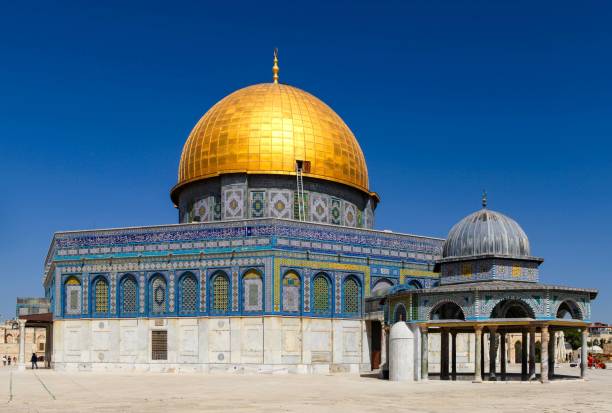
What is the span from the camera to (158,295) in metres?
35.5

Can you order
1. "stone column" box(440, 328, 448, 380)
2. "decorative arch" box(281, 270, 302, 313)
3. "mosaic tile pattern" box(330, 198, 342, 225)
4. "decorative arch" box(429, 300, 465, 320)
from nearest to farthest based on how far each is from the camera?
"stone column" box(440, 328, 448, 380) → "decorative arch" box(429, 300, 465, 320) → "decorative arch" box(281, 270, 302, 313) → "mosaic tile pattern" box(330, 198, 342, 225)

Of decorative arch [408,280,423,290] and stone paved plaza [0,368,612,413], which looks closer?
stone paved plaza [0,368,612,413]

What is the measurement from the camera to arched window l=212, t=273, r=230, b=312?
34375 mm

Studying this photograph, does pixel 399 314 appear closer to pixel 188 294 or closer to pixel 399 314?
pixel 399 314

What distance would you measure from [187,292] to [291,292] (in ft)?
14.3

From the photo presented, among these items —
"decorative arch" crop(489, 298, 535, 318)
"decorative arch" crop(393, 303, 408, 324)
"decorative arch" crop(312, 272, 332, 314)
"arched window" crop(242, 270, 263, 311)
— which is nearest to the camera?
"decorative arch" crop(489, 298, 535, 318)

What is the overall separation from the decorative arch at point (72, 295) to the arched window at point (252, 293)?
7.54 metres

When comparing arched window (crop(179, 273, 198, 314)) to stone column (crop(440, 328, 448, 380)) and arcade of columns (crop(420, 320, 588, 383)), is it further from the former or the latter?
stone column (crop(440, 328, 448, 380))

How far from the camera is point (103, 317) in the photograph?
118 ft

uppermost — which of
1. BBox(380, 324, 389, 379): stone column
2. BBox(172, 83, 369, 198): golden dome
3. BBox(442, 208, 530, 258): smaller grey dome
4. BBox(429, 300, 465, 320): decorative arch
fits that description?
BBox(172, 83, 369, 198): golden dome

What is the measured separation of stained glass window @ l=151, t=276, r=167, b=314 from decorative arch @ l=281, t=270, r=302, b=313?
513cm

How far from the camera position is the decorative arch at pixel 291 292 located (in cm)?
3400

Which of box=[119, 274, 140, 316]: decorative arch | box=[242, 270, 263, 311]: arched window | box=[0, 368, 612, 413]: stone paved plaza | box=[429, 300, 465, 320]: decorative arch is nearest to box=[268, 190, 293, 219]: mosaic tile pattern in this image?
box=[242, 270, 263, 311]: arched window

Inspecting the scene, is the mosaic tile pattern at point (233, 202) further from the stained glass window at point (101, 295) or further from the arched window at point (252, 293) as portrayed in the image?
the stained glass window at point (101, 295)
